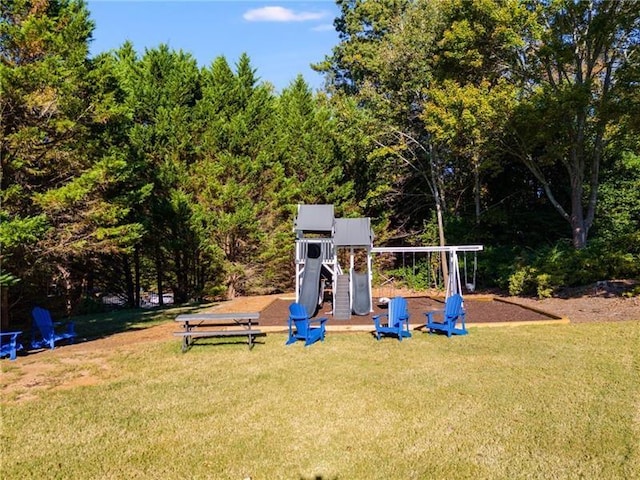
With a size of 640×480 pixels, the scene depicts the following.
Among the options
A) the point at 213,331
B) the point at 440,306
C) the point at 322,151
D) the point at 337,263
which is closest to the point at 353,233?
the point at 337,263

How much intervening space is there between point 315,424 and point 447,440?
1364 mm

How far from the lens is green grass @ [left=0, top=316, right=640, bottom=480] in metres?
4.04

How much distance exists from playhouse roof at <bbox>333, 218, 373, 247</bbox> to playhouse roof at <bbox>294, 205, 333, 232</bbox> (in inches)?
14.0

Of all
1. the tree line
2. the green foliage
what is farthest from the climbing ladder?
the green foliage

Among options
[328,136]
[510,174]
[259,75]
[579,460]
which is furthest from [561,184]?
[579,460]

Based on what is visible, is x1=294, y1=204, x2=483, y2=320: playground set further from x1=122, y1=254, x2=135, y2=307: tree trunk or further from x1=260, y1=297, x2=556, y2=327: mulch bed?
x1=122, y1=254, x2=135, y2=307: tree trunk

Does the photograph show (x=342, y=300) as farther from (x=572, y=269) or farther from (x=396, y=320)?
(x=572, y=269)

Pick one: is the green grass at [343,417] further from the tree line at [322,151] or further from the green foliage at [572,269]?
the green foliage at [572,269]

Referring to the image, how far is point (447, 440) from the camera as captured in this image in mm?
4461

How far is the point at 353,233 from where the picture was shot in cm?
1430

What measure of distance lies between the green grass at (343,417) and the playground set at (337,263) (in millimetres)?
4740

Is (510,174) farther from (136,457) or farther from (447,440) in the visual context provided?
(136,457)

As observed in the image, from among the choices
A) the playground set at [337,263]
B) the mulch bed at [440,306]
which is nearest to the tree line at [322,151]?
the mulch bed at [440,306]

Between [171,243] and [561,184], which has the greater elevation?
[561,184]
